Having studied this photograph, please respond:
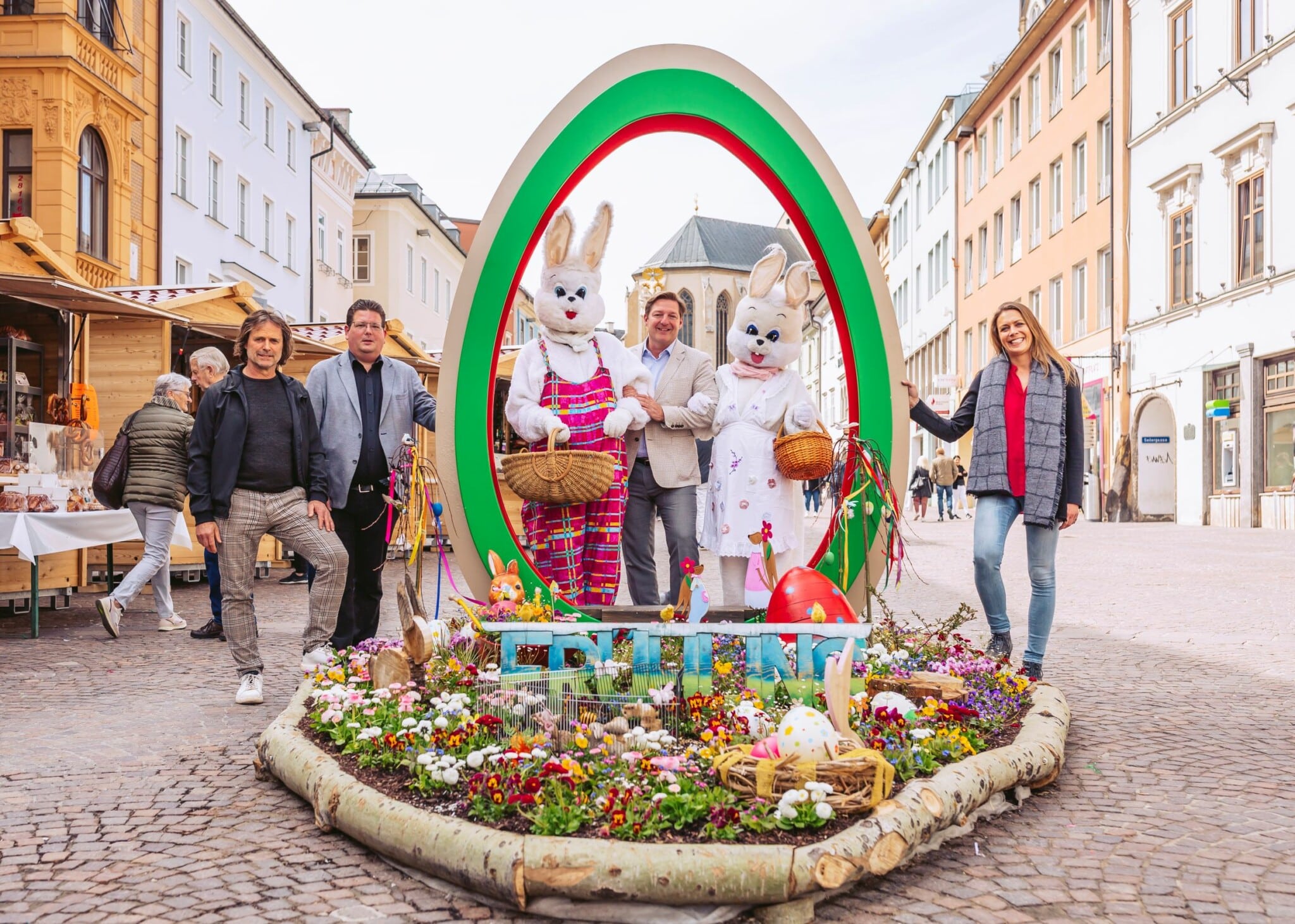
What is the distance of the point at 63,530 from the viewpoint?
8250 millimetres

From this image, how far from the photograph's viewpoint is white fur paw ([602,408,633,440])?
5715 millimetres

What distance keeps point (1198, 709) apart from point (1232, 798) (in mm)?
1601

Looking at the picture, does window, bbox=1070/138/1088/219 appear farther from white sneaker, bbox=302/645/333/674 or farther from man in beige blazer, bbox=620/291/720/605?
white sneaker, bbox=302/645/333/674

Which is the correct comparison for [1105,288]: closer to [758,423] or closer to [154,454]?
[758,423]

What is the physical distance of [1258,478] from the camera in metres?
21.4

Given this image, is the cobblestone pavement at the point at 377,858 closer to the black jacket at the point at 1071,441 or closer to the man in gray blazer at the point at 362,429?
the man in gray blazer at the point at 362,429

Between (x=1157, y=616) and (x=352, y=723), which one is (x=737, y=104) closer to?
(x=352, y=723)

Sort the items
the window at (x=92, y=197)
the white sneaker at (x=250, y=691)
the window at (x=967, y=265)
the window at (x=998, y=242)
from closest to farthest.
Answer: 1. the white sneaker at (x=250, y=691)
2. the window at (x=92, y=197)
3. the window at (x=998, y=242)
4. the window at (x=967, y=265)

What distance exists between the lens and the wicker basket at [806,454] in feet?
18.2

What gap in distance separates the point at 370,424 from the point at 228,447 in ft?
2.63

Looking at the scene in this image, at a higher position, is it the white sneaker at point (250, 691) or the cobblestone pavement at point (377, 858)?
the white sneaker at point (250, 691)

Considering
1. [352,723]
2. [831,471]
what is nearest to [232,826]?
[352,723]

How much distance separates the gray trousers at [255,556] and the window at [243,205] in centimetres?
2251

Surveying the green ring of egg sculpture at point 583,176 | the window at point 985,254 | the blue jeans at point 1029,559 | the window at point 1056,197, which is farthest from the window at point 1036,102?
the blue jeans at point 1029,559
